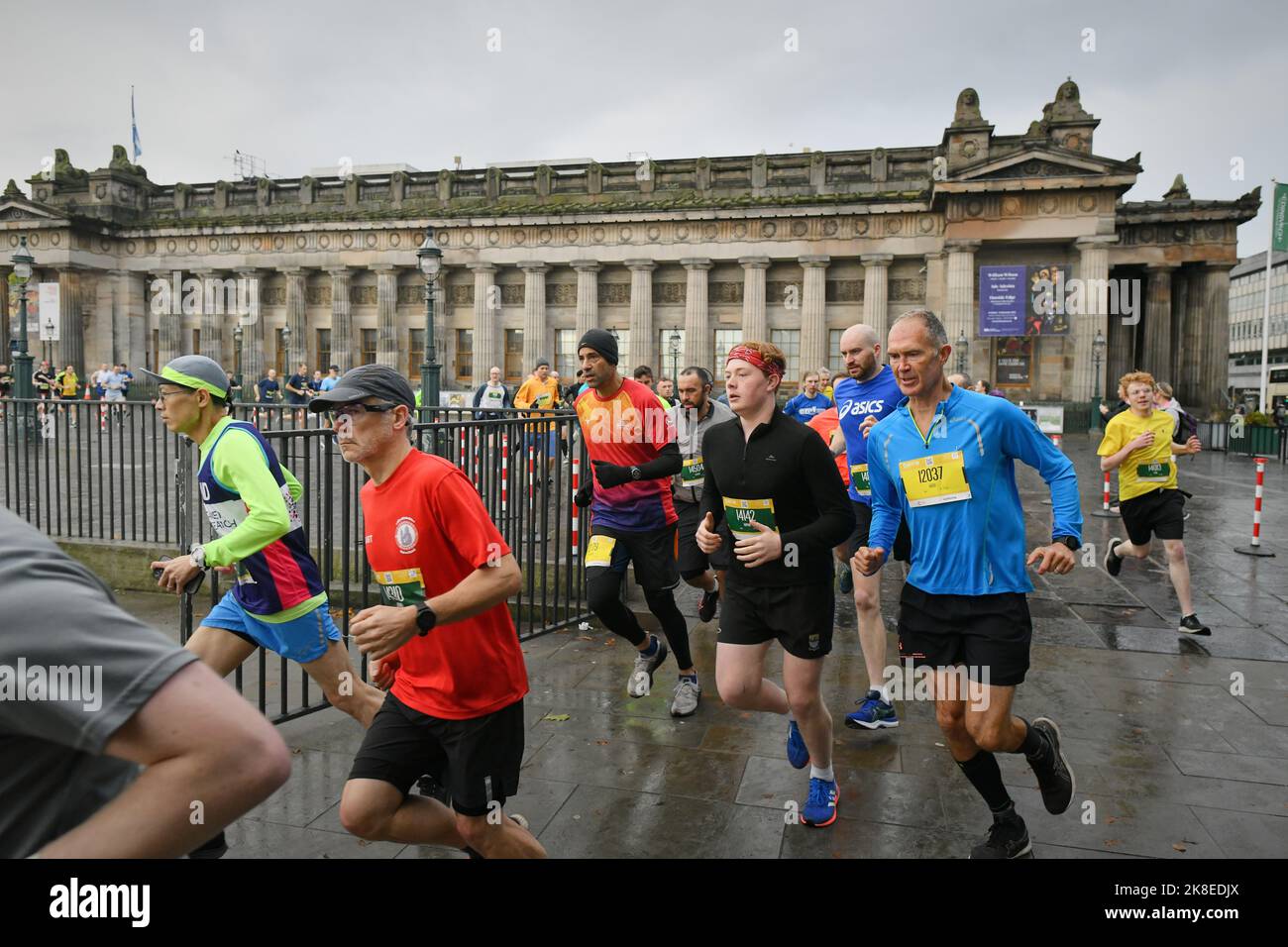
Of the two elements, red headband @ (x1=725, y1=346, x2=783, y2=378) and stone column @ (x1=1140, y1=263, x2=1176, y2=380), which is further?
stone column @ (x1=1140, y1=263, x2=1176, y2=380)

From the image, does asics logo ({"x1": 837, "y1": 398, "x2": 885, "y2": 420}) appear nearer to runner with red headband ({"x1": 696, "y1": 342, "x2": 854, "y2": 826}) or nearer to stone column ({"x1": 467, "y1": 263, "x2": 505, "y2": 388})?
runner with red headband ({"x1": 696, "y1": 342, "x2": 854, "y2": 826})

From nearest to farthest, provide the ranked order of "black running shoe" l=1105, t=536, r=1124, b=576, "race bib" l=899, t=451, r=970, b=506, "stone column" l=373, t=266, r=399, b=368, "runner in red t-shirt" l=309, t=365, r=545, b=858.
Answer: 1. "runner in red t-shirt" l=309, t=365, r=545, b=858
2. "race bib" l=899, t=451, r=970, b=506
3. "black running shoe" l=1105, t=536, r=1124, b=576
4. "stone column" l=373, t=266, r=399, b=368

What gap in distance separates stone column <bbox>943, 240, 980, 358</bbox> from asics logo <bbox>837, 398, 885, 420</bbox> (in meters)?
35.6

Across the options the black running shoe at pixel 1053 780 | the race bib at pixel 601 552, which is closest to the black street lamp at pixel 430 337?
the race bib at pixel 601 552

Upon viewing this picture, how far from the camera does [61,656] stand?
1.15m

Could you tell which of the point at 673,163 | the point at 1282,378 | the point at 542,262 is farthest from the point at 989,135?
the point at 1282,378

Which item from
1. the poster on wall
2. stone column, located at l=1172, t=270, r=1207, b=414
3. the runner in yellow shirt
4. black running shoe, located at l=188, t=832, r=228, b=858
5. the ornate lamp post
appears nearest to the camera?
black running shoe, located at l=188, t=832, r=228, b=858

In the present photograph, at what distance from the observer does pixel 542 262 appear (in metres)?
46.9

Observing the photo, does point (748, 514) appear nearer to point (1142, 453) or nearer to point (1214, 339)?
point (1142, 453)

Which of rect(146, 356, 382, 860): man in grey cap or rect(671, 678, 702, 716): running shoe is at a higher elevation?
rect(146, 356, 382, 860): man in grey cap

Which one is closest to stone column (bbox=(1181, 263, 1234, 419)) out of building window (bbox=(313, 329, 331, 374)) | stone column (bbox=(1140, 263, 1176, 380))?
stone column (bbox=(1140, 263, 1176, 380))

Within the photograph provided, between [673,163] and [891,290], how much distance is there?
42.7ft

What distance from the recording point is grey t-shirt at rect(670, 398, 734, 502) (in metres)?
7.07

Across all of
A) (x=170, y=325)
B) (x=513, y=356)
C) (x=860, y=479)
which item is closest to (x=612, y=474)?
(x=860, y=479)
